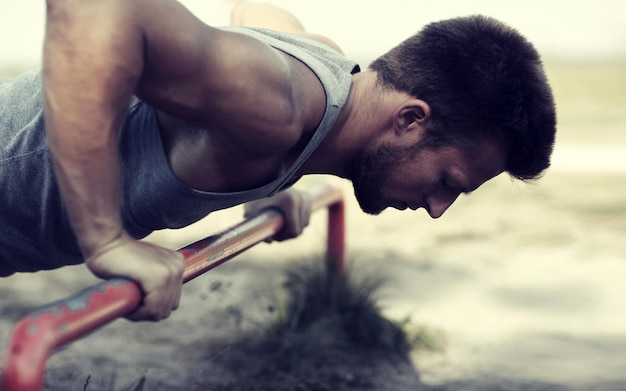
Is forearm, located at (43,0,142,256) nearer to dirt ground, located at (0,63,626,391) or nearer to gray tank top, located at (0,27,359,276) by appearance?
gray tank top, located at (0,27,359,276)

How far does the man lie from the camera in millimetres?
1433

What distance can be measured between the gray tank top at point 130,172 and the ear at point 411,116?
14cm

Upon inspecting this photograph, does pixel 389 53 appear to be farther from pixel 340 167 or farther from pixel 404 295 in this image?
pixel 404 295

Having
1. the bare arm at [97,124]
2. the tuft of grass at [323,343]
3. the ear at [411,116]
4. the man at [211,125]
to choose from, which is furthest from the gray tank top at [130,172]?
the tuft of grass at [323,343]

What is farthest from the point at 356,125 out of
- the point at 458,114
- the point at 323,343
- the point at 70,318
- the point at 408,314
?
the point at 408,314

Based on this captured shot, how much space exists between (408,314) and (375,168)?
126 centimetres

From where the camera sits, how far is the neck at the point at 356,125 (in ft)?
6.42

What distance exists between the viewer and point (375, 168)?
2.02 m

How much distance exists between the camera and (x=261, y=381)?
A: 8.74 feet

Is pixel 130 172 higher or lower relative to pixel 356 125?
lower

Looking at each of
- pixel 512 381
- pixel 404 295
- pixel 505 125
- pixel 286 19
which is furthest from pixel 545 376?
pixel 286 19

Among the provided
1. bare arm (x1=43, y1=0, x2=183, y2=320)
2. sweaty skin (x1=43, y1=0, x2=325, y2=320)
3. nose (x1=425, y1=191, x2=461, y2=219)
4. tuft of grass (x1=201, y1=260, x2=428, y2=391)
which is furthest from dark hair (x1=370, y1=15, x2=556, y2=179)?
tuft of grass (x1=201, y1=260, x2=428, y2=391)

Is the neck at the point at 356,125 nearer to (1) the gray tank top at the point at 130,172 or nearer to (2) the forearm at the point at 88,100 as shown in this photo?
(1) the gray tank top at the point at 130,172

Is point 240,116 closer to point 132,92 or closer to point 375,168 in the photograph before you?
point 132,92
